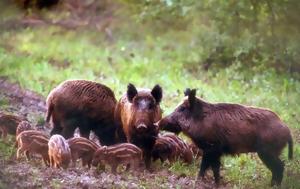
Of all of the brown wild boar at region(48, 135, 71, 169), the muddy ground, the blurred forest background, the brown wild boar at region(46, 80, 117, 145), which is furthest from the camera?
the blurred forest background

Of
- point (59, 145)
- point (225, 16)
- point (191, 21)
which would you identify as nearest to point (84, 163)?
point (59, 145)

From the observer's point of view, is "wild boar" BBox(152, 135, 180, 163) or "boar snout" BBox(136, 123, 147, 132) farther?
"wild boar" BBox(152, 135, 180, 163)

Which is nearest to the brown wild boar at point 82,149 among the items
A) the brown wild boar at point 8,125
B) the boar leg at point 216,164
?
the brown wild boar at point 8,125

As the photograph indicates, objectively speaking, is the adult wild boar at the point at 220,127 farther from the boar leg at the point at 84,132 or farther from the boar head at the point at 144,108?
the boar leg at the point at 84,132

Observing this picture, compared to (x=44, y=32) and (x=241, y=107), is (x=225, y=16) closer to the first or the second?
(x=44, y=32)

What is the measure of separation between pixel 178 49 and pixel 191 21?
28 centimetres

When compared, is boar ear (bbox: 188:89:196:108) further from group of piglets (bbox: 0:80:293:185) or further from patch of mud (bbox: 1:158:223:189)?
patch of mud (bbox: 1:158:223:189)

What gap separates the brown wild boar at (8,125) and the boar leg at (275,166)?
1.45 meters

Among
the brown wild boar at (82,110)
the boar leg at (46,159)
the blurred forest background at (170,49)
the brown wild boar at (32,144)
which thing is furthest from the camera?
the blurred forest background at (170,49)

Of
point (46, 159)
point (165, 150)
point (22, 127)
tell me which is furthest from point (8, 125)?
point (165, 150)

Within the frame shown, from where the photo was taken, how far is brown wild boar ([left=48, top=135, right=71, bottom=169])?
4.16 meters

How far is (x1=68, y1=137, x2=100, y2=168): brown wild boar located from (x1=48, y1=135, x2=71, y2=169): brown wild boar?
0.30ft

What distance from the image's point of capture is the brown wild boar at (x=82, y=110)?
15.6 ft

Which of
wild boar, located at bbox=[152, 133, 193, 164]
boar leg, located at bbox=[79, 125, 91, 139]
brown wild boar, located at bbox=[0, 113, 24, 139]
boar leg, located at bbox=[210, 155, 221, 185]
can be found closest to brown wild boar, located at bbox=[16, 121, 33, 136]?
brown wild boar, located at bbox=[0, 113, 24, 139]
